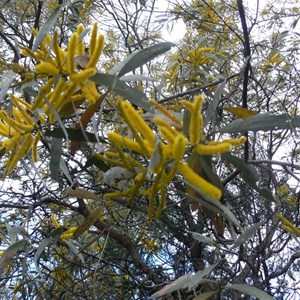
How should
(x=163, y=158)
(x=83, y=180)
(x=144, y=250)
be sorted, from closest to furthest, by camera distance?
(x=163, y=158) < (x=83, y=180) < (x=144, y=250)

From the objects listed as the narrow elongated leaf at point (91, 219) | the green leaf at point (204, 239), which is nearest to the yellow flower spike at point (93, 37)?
the narrow elongated leaf at point (91, 219)

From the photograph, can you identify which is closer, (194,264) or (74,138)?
(74,138)

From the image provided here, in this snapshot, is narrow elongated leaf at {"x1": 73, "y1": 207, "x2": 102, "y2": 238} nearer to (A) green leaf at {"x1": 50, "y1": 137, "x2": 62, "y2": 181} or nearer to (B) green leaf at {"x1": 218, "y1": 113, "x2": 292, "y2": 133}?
(A) green leaf at {"x1": 50, "y1": 137, "x2": 62, "y2": 181}

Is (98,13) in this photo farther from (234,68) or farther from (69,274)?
(69,274)

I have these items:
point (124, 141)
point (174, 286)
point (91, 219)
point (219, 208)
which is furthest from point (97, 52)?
point (174, 286)

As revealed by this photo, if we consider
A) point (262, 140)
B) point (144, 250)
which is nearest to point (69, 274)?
point (144, 250)

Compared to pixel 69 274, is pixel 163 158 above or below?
below

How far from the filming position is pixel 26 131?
30.0 inches

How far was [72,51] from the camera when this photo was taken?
0.68m

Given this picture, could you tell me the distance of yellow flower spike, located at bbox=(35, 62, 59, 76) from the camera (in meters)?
0.69

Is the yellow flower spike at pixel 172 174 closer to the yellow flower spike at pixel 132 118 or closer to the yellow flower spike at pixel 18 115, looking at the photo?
the yellow flower spike at pixel 132 118

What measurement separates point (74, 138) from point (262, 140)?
2.20 m

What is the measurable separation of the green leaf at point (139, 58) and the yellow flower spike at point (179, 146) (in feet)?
0.73

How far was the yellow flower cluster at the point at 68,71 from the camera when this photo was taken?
26.7 inches
